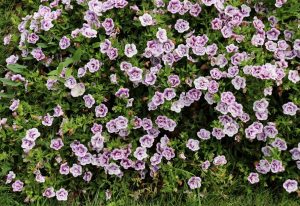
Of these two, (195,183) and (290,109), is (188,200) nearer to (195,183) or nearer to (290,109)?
(195,183)

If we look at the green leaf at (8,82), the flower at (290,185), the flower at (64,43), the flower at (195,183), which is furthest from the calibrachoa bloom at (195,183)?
the green leaf at (8,82)

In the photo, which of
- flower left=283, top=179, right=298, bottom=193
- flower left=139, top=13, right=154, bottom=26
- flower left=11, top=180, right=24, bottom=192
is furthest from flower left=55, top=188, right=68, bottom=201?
flower left=283, top=179, right=298, bottom=193

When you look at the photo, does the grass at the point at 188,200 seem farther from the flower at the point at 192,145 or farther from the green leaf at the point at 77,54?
the green leaf at the point at 77,54

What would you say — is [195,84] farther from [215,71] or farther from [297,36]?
[297,36]

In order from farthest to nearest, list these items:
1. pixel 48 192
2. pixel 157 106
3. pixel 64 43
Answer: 1. pixel 64 43
2. pixel 157 106
3. pixel 48 192

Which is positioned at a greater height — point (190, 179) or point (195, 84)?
point (195, 84)

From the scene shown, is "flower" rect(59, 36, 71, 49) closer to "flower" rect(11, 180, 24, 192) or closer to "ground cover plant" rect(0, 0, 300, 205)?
"ground cover plant" rect(0, 0, 300, 205)

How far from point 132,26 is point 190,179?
3.58ft

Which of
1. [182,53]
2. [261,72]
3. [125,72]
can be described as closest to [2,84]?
[125,72]

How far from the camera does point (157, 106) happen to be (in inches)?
139

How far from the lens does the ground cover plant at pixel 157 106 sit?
3.46m

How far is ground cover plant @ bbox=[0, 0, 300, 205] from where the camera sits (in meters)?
3.46

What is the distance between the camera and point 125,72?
3492 mm

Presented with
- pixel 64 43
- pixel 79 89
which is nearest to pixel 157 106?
pixel 79 89
